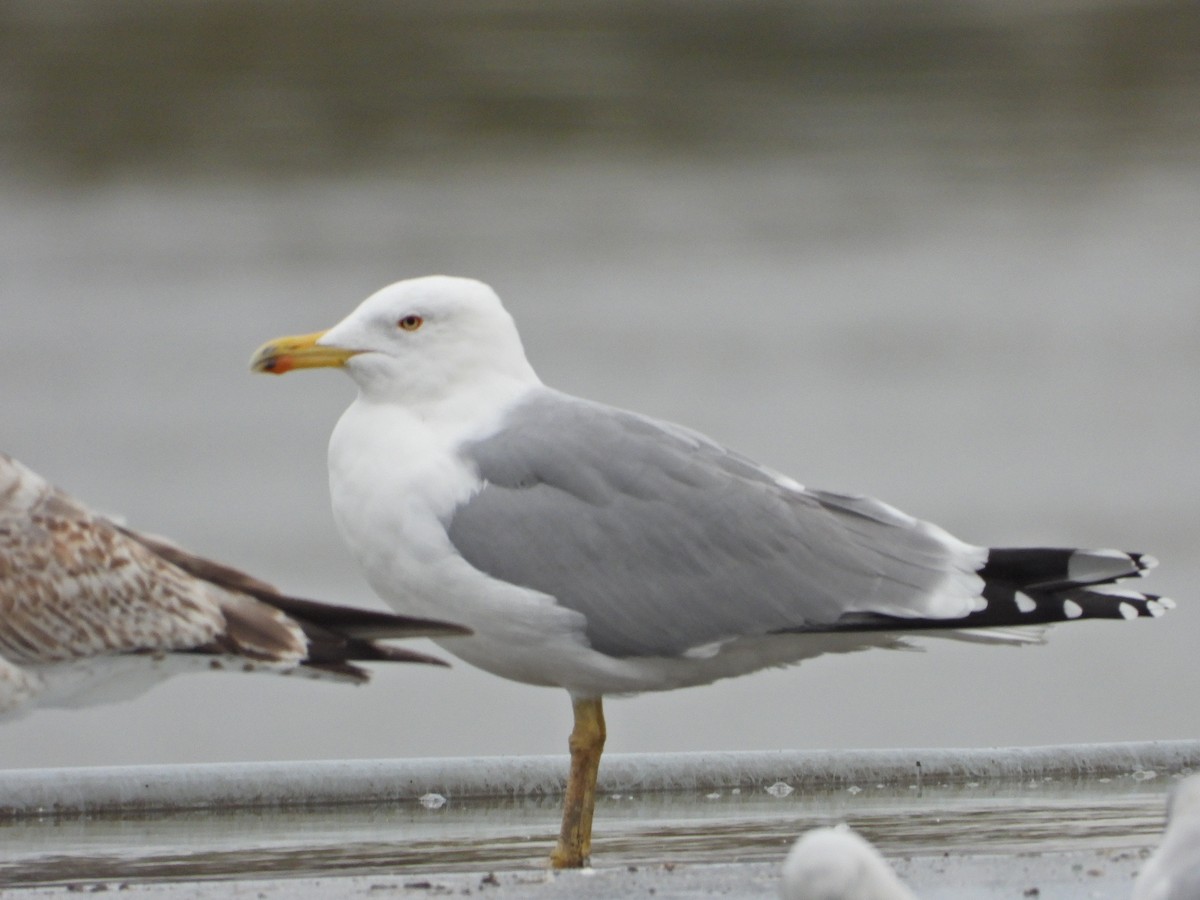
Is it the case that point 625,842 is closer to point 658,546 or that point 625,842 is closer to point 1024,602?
point 658,546

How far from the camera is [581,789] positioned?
173 inches

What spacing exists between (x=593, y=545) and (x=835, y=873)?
178 centimetres

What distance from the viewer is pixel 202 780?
4605 mm

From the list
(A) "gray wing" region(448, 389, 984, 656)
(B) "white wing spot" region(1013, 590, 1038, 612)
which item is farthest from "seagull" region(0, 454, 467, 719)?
(B) "white wing spot" region(1013, 590, 1038, 612)

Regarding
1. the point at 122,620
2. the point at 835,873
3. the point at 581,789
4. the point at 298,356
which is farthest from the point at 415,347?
the point at 835,873

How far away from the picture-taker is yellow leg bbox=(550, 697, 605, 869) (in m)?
4.23

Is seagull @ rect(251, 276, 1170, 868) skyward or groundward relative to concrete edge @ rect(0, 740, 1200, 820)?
skyward

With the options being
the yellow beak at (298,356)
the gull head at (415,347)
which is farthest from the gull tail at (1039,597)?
the yellow beak at (298,356)

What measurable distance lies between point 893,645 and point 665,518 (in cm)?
52

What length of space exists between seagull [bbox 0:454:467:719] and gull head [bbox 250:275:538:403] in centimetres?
50

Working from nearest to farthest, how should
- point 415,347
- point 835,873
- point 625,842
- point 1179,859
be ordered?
1. point 835,873
2. point 1179,859
3. point 625,842
4. point 415,347

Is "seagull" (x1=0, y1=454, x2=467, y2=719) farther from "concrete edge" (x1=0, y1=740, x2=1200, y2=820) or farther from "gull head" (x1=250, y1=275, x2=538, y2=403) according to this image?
"gull head" (x1=250, y1=275, x2=538, y2=403)

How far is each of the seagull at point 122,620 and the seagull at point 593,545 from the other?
26cm

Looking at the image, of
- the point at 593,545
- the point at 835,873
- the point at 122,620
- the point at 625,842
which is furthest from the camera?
the point at 593,545
